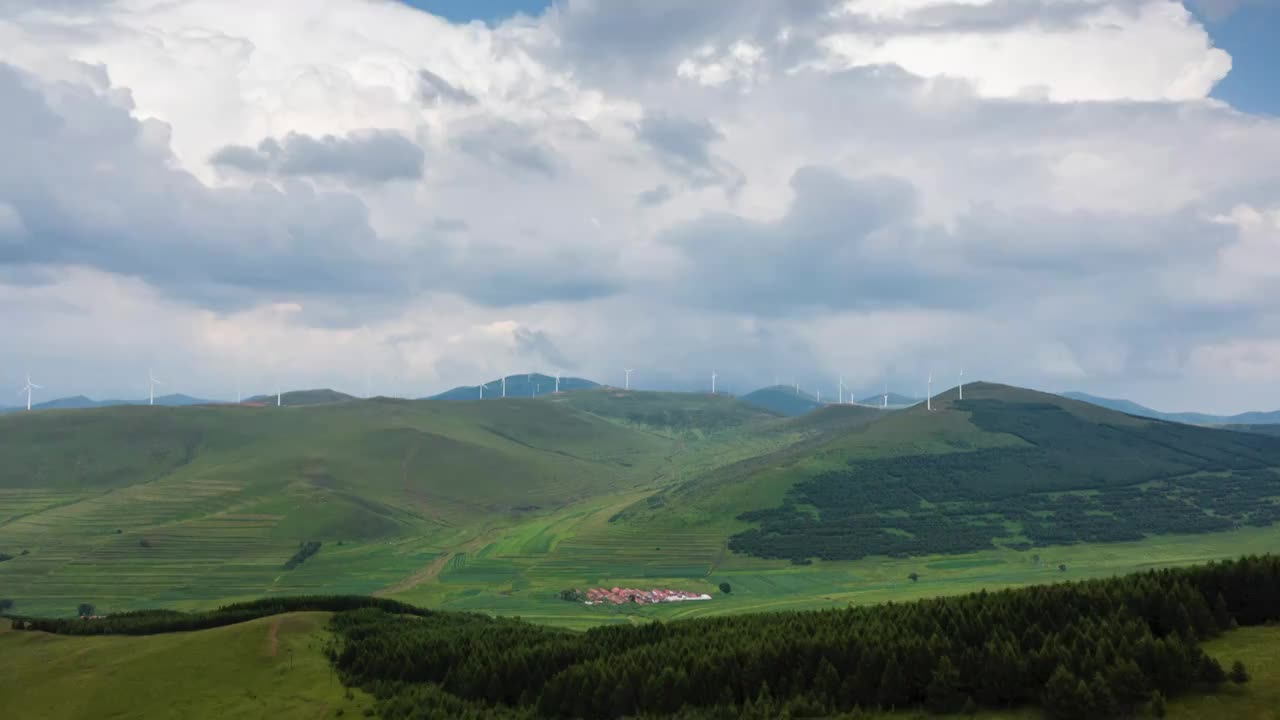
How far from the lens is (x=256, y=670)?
10100cm

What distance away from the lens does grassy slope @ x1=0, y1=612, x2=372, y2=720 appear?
305ft

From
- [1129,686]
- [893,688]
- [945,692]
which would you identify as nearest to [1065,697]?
[1129,686]

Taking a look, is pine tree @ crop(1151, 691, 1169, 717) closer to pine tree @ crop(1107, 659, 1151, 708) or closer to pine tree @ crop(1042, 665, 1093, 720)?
pine tree @ crop(1107, 659, 1151, 708)

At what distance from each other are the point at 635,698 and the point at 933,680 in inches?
1136

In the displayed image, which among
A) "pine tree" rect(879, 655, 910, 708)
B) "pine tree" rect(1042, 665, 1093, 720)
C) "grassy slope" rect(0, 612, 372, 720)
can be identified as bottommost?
"grassy slope" rect(0, 612, 372, 720)

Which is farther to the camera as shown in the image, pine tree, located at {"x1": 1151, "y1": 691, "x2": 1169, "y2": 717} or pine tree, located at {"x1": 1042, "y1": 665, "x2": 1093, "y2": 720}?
pine tree, located at {"x1": 1042, "y1": 665, "x2": 1093, "y2": 720}

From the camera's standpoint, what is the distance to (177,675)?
328 ft

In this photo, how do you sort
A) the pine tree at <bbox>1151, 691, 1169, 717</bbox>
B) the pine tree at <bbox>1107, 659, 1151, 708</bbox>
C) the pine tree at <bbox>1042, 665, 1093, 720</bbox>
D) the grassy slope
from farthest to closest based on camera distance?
the grassy slope → the pine tree at <bbox>1107, 659, 1151, 708</bbox> → the pine tree at <bbox>1042, 665, 1093, 720</bbox> → the pine tree at <bbox>1151, 691, 1169, 717</bbox>

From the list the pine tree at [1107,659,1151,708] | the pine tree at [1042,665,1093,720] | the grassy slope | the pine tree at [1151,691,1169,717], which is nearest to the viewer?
the pine tree at [1151,691,1169,717]

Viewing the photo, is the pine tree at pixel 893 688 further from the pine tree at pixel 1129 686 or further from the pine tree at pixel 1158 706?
the pine tree at pixel 1158 706

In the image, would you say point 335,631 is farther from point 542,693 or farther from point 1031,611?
point 1031,611

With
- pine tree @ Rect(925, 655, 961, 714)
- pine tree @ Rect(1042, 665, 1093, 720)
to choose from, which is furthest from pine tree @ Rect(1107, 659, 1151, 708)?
pine tree @ Rect(925, 655, 961, 714)

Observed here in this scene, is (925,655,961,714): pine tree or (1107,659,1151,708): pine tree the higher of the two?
(1107,659,1151,708): pine tree

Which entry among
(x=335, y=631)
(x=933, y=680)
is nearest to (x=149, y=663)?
(x=335, y=631)
